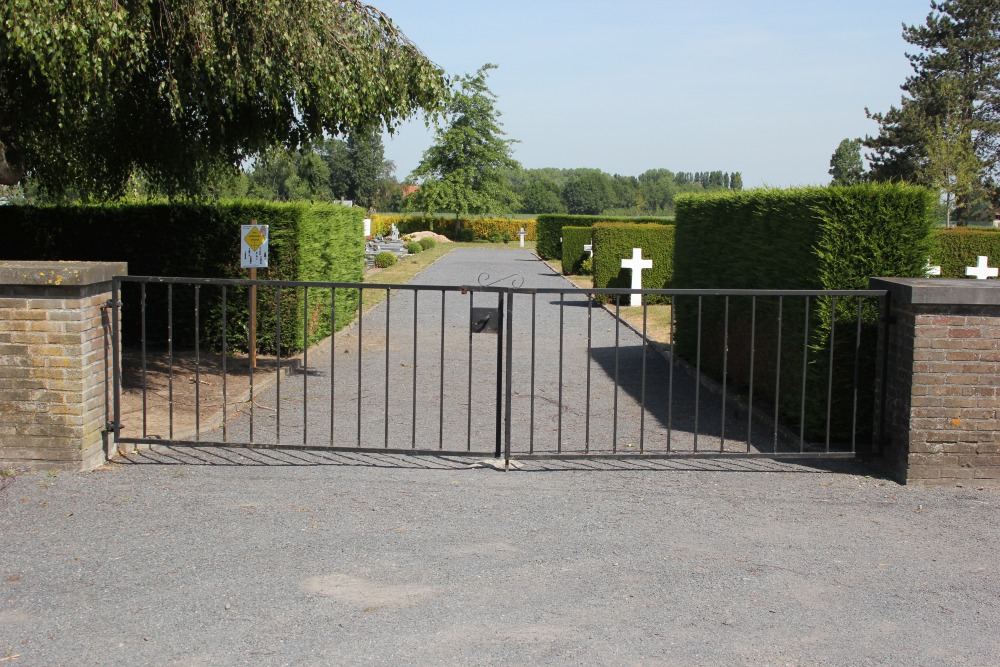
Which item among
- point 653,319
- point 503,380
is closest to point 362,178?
point 653,319

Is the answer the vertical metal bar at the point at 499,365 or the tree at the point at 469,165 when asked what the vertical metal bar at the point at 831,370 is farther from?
the tree at the point at 469,165

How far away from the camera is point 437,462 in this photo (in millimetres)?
6734

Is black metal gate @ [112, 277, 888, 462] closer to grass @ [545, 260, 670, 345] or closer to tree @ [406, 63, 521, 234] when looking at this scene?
grass @ [545, 260, 670, 345]

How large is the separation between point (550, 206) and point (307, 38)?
110 metres

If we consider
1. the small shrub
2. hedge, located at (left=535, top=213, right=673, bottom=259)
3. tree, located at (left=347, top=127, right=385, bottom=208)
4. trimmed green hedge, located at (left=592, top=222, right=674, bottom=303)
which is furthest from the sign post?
tree, located at (left=347, top=127, right=385, bottom=208)

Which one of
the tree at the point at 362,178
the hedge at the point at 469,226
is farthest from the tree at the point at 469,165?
the tree at the point at 362,178

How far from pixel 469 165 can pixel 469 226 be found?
4549 mm

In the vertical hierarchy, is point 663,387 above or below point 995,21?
below

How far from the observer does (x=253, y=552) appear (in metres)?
4.75

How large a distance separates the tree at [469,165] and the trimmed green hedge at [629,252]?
4283 centimetres

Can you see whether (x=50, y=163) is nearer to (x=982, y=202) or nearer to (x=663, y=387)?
(x=663, y=387)

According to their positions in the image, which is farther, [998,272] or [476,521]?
[998,272]

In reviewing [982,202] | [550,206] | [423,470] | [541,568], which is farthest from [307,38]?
[550,206]

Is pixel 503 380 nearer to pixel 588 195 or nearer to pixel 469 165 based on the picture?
pixel 469 165
